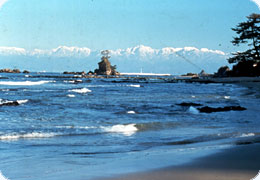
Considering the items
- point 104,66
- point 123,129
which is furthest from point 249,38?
point 104,66

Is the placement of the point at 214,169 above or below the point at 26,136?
above

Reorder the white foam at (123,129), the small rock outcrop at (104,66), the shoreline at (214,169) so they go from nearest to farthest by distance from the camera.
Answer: the shoreline at (214,169)
the white foam at (123,129)
the small rock outcrop at (104,66)

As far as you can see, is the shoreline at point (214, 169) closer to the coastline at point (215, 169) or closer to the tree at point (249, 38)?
the coastline at point (215, 169)

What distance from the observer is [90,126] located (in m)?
9.90

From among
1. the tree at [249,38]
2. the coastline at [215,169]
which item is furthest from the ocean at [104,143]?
the tree at [249,38]

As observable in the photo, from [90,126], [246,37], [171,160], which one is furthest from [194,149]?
[246,37]

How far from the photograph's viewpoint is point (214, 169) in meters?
4.71

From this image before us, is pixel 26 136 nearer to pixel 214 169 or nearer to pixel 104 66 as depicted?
pixel 214 169

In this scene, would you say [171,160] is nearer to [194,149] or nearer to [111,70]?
[194,149]

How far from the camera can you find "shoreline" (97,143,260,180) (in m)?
4.32

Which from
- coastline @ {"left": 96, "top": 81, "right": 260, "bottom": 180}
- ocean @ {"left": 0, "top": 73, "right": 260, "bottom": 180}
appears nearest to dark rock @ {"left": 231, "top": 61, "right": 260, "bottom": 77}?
ocean @ {"left": 0, "top": 73, "right": 260, "bottom": 180}

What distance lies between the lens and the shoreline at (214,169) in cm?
432

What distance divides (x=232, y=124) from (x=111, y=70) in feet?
392

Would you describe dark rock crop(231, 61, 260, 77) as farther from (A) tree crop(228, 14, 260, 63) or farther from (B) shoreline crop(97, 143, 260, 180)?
(B) shoreline crop(97, 143, 260, 180)
